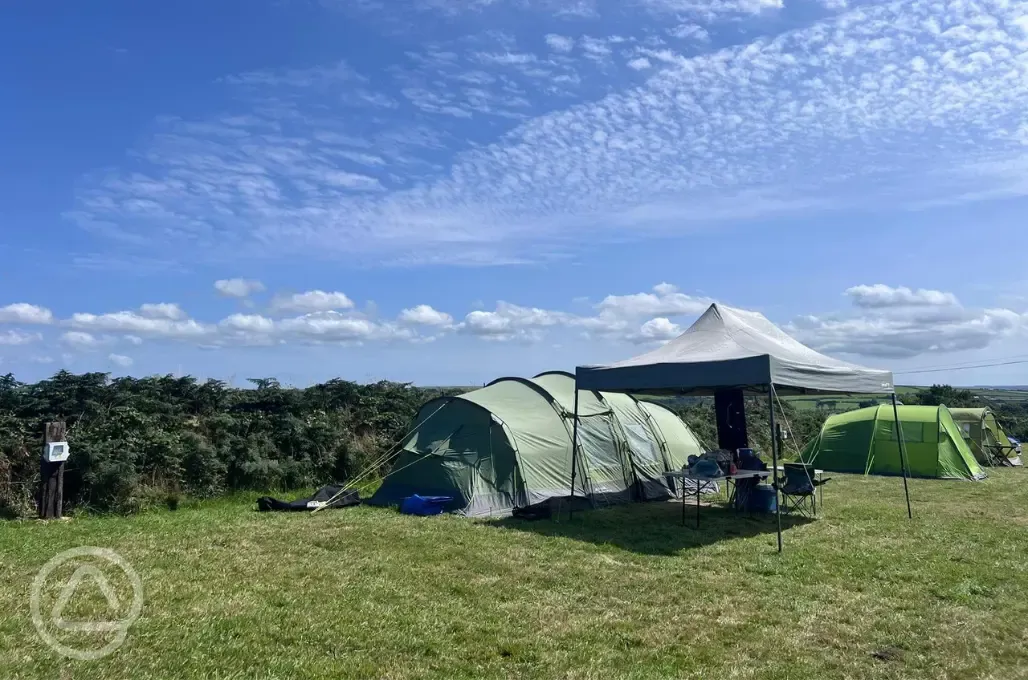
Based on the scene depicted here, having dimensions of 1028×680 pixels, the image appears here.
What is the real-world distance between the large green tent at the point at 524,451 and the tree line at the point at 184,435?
2.11 meters

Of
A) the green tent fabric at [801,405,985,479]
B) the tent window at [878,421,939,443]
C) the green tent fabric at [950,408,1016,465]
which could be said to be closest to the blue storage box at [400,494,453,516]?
the green tent fabric at [801,405,985,479]

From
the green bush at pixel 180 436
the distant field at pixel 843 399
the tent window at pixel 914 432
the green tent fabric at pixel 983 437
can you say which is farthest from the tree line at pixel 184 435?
the green tent fabric at pixel 983 437

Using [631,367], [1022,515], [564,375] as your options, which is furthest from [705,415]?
[631,367]

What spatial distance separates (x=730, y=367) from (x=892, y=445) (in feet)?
30.0

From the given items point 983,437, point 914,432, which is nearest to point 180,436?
point 914,432

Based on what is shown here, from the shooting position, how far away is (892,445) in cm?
1584

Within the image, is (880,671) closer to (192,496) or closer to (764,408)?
(192,496)

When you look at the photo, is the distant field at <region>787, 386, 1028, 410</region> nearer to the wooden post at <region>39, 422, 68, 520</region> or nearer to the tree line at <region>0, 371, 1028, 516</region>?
the tree line at <region>0, 371, 1028, 516</region>

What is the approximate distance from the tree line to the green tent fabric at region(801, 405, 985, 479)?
968 cm

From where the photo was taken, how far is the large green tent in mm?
10570

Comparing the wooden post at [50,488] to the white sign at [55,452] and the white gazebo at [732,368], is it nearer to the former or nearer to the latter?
the white sign at [55,452]

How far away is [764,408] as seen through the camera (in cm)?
2392

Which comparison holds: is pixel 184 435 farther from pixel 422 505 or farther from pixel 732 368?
pixel 732 368

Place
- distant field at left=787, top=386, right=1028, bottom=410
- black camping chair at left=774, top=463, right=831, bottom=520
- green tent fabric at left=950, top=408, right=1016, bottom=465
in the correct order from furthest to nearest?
green tent fabric at left=950, top=408, right=1016, bottom=465 < distant field at left=787, top=386, right=1028, bottom=410 < black camping chair at left=774, top=463, right=831, bottom=520
